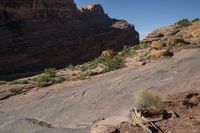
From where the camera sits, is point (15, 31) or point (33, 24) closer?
point (15, 31)

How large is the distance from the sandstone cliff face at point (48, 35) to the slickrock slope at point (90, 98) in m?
30.5

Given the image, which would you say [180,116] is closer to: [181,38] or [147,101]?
[147,101]

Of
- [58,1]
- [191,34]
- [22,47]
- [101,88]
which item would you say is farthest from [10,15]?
[101,88]

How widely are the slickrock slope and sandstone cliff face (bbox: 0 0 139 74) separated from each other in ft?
99.9

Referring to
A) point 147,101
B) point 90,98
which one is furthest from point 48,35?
point 147,101

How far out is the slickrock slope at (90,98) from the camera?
11.2 m

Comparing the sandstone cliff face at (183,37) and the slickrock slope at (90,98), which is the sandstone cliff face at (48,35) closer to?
the sandstone cliff face at (183,37)

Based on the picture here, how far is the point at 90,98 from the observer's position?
1346 cm

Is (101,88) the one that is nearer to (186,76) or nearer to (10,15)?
(186,76)

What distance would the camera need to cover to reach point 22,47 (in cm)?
4897

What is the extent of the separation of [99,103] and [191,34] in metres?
20.2

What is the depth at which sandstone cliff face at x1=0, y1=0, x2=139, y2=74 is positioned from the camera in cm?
4812

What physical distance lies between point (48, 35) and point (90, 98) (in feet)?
137

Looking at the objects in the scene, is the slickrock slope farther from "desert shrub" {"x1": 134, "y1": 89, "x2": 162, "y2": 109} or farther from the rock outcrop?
the rock outcrop
